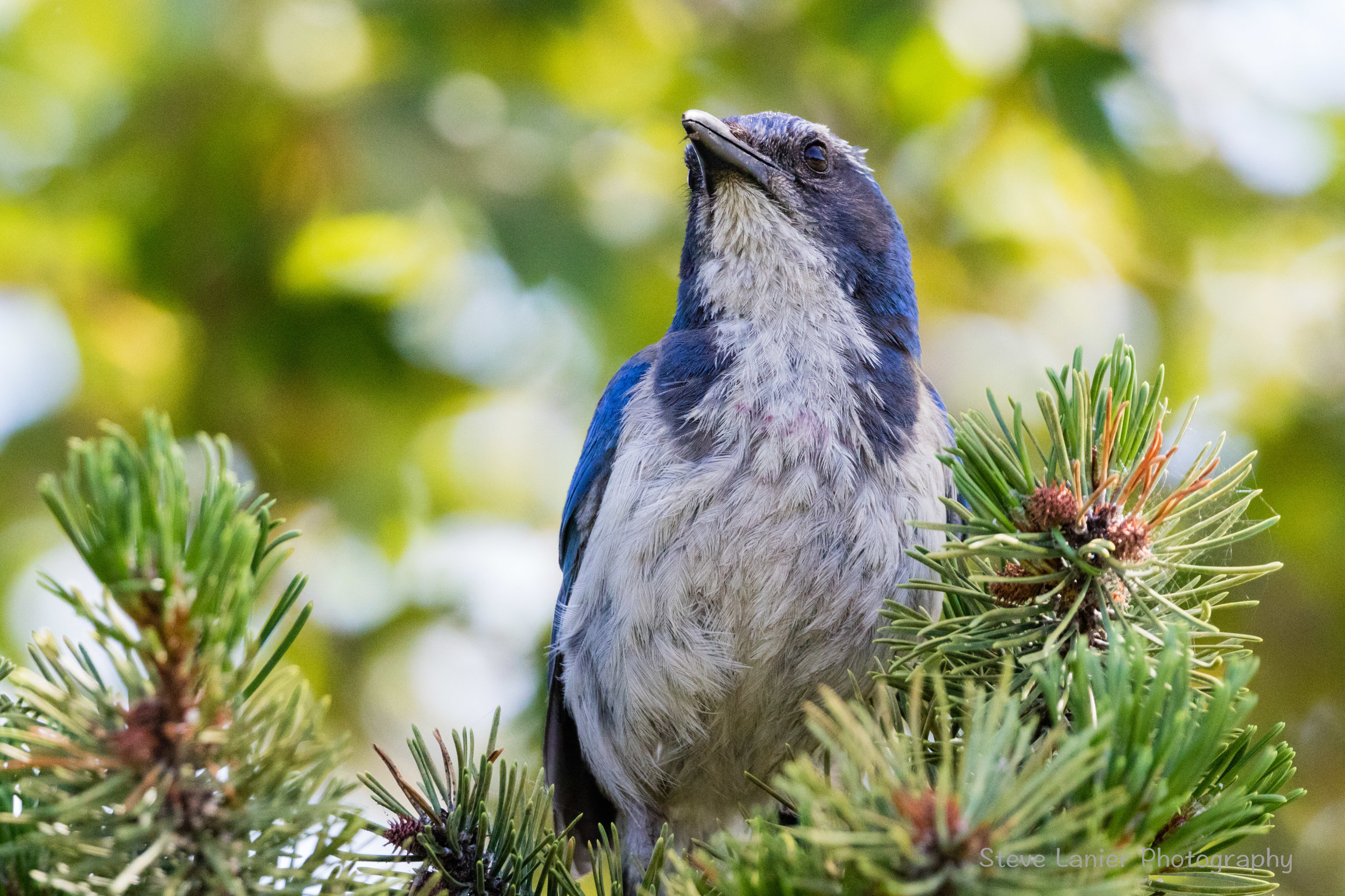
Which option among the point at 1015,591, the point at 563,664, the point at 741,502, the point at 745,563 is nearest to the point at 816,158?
the point at 741,502

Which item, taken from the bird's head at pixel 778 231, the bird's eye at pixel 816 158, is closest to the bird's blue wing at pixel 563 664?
the bird's head at pixel 778 231

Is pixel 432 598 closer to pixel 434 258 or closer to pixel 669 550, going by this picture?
pixel 434 258

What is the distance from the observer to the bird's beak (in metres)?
3.62

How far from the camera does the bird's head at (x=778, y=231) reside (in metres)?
3.58

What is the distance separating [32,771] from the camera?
1.42 m

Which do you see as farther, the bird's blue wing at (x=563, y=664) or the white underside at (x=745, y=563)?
the bird's blue wing at (x=563, y=664)

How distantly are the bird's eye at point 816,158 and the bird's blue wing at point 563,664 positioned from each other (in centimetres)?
87

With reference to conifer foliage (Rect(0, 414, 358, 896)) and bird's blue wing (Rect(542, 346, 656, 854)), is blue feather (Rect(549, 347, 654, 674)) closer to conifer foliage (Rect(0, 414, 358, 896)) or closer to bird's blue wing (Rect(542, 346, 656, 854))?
bird's blue wing (Rect(542, 346, 656, 854))

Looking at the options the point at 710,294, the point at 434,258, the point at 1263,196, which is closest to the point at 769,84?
the point at 434,258

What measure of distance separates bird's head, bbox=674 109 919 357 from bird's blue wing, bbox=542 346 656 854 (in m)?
0.34

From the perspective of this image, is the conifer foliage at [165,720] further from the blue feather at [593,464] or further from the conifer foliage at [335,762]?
the blue feather at [593,464]

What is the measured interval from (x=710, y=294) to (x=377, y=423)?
246 cm

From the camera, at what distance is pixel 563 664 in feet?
11.9

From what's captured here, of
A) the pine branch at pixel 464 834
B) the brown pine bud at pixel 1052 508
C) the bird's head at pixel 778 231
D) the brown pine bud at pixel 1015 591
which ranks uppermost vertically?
the bird's head at pixel 778 231
